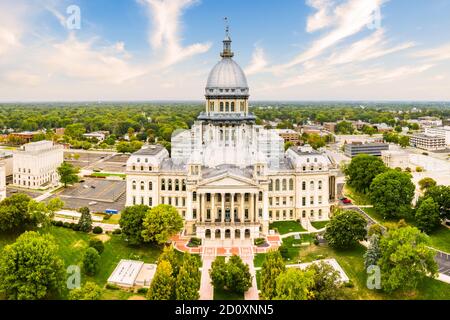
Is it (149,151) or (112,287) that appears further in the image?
(149,151)

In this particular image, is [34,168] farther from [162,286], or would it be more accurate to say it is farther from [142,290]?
[162,286]

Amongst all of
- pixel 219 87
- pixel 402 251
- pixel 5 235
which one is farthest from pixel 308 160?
pixel 5 235

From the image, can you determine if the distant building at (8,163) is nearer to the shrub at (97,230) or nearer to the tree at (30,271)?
the shrub at (97,230)

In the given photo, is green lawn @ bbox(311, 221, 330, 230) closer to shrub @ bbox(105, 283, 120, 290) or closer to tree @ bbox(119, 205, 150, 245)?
tree @ bbox(119, 205, 150, 245)

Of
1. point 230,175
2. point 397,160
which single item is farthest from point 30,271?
point 397,160

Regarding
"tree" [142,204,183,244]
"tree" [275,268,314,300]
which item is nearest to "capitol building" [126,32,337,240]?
"tree" [142,204,183,244]

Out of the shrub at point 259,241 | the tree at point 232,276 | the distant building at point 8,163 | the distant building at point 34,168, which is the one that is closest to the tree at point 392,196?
the shrub at point 259,241
